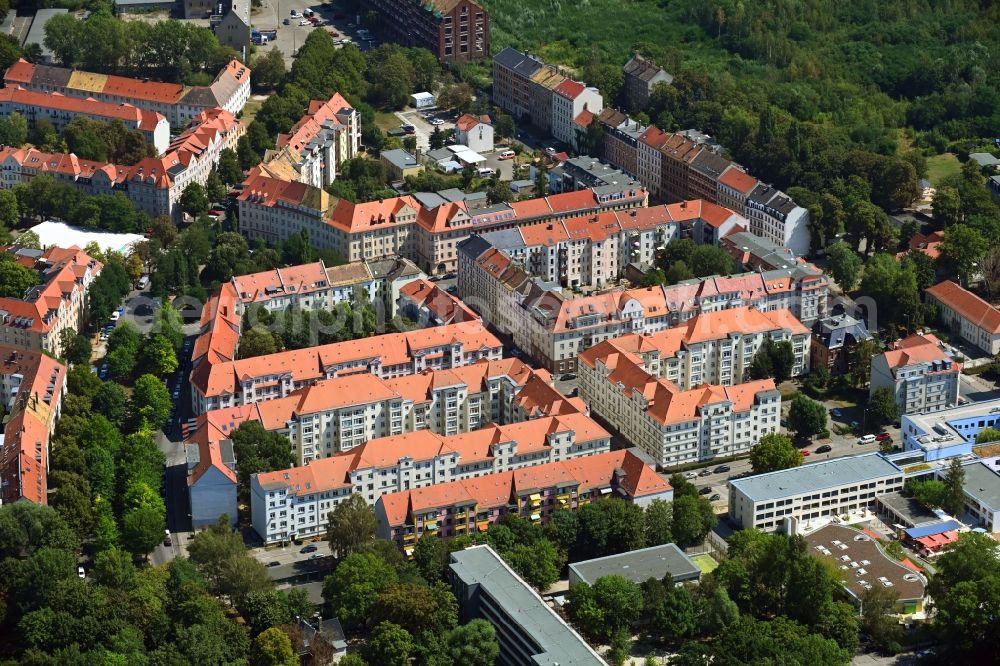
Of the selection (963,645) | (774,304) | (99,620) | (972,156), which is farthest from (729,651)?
(972,156)

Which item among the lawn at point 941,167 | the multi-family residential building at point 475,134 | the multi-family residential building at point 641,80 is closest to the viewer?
the lawn at point 941,167

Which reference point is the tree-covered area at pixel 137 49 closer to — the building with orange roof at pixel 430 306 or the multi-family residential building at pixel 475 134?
the multi-family residential building at pixel 475 134

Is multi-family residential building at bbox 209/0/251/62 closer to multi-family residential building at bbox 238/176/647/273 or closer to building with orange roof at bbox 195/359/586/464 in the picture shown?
multi-family residential building at bbox 238/176/647/273

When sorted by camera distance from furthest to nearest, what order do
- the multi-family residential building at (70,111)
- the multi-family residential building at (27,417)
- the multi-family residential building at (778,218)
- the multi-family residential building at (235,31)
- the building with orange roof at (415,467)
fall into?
the multi-family residential building at (235,31)
the multi-family residential building at (70,111)
the multi-family residential building at (778,218)
the building with orange roof at (415,467)
the multi-family residential building at (27,417)

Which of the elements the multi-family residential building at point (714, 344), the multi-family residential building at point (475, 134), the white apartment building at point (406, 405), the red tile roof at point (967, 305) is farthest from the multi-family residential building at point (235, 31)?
the red tile roof at point (967, 305)

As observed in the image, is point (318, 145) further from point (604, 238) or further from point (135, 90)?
point (604, 238)

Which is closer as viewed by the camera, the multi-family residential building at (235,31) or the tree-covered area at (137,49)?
the tree-covered area at (137,49)

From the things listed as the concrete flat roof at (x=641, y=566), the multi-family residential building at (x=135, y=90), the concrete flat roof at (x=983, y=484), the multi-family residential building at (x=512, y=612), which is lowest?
the concrete flat roof at (x=983, y=484)
